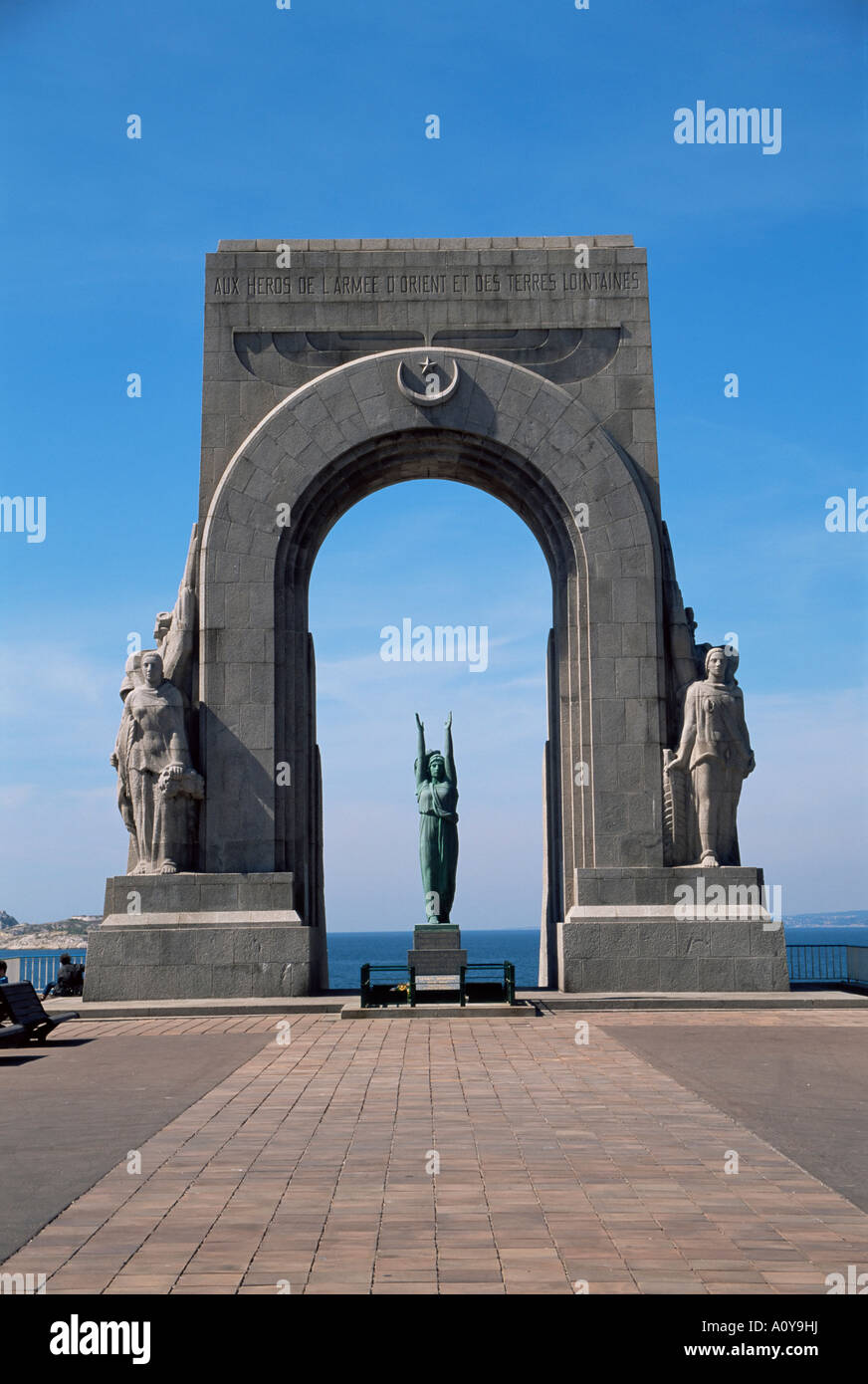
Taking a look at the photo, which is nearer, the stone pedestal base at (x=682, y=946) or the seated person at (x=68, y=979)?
the stone pedestal base at (x=682, y=946)

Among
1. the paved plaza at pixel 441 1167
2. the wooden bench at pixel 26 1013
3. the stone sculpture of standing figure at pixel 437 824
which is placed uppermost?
the stone sculpture of standing figure at pixel 437 824

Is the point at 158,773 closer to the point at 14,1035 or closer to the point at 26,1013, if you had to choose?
the point at 26,1013

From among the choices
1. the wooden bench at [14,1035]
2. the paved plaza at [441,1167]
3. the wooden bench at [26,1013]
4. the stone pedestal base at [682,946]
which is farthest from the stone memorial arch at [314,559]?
the paved plaza at [441,1167]

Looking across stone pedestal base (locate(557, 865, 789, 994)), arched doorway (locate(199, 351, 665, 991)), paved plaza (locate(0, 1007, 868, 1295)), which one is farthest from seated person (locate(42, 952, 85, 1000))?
paved plaza (locate(0, 1007, 868, 1295))

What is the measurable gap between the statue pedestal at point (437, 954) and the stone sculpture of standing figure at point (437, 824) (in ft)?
2.30

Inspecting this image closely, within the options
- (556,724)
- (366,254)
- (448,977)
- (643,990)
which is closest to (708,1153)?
(643,990)

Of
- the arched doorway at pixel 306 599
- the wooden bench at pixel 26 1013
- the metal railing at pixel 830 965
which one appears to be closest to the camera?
the wooden bench at pixel 26 1013

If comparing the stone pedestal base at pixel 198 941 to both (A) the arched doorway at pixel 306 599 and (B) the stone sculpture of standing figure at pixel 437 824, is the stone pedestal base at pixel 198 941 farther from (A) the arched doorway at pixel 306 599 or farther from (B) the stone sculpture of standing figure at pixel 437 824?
(B) the stone sculpture of standing figure at pixel 437 824

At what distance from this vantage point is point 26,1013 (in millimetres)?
16328

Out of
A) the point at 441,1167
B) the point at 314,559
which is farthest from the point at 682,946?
the point at 441,1167

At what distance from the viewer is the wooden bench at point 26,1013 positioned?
16020 mm

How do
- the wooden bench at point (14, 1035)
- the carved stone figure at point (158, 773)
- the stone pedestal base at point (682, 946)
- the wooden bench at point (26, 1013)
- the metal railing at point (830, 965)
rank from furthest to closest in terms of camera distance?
the metal railing at point (830, 965), the carved stone figure at point (158, 773), the stone pedestal base at point (682, 946), the wooden bench at point (26, 1013), the wooden bench at point (14, 1035)

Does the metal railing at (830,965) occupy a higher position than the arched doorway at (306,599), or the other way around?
the arched doorway at (306,599)

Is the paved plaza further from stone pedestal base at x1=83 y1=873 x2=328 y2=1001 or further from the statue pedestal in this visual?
the statue pedestal
